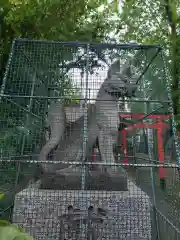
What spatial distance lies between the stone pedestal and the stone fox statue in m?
0.71

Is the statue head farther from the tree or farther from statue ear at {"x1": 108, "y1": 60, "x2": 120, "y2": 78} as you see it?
the tree

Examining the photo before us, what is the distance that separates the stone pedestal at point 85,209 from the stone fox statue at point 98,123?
2.32 ft

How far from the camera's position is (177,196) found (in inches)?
120

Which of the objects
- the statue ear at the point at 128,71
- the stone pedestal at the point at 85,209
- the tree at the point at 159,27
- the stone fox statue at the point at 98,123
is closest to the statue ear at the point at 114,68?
the stone fox statue at the point at 98,123

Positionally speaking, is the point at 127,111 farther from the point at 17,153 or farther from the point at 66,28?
the point at 66,28

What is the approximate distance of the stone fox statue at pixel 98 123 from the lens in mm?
3568

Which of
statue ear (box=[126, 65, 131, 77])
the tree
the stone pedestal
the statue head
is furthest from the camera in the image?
the tree

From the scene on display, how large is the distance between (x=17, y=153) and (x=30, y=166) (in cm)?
35

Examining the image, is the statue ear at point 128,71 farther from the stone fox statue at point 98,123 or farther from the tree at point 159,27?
the tree at point 159,27

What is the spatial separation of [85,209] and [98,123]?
146 centimetres

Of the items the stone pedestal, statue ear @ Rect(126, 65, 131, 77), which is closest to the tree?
statue ear @ Rect(126, 65, 131, 77)

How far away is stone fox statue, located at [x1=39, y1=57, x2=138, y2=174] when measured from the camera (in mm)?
3568

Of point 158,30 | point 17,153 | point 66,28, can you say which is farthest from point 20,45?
point 158,30

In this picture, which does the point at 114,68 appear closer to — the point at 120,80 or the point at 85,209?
the point at 120,80
